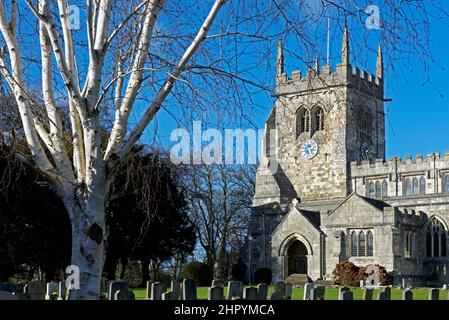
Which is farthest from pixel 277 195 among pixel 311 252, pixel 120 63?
pixel 120 63

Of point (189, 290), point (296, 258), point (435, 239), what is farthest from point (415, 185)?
point (189, 290)

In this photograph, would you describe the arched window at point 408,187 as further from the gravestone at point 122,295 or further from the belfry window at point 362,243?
the gravestone at point 122,295

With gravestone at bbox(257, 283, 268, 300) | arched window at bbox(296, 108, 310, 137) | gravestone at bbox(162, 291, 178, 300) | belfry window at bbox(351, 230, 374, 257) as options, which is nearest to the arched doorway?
belfry window at bbox(351, 230, 374, 257)

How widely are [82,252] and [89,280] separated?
333 mm

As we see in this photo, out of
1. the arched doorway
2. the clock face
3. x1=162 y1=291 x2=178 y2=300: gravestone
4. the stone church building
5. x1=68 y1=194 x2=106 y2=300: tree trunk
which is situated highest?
the clock face

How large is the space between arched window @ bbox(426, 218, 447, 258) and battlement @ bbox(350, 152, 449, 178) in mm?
3866

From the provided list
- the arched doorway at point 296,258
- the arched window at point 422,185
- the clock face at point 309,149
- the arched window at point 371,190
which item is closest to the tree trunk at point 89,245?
the arched doorway at point 296,258

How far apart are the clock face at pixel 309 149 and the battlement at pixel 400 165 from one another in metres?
3.02

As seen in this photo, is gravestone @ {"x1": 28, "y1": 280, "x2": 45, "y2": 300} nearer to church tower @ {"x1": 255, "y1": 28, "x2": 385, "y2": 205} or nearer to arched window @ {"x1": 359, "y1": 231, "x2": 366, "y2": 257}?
arched window @ {"x1": 359, "y1": 231, "x2": 366, "y2": 257}

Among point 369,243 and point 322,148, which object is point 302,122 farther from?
point 369,243

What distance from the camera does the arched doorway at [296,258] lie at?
147 feet

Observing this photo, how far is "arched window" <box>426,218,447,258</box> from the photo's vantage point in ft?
138

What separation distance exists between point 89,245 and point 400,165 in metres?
40.1
